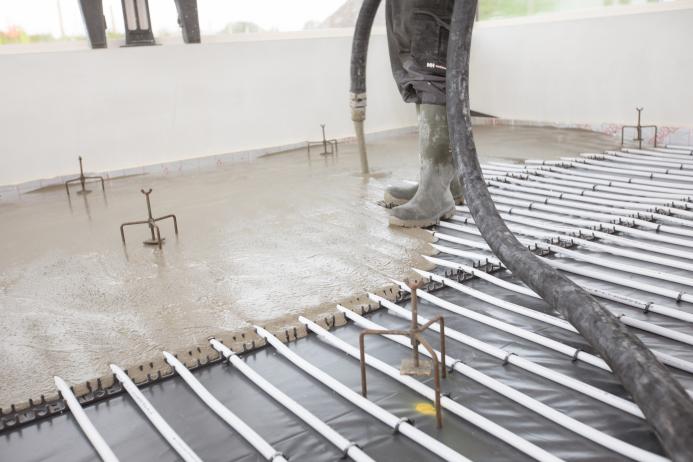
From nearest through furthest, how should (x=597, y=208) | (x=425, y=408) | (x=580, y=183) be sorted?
1. (x=425, y=408)
2. (x=597, y=208)
3. (x=580, y=183)

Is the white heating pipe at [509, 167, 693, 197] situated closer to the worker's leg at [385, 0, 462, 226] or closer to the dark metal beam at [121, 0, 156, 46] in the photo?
the worker's leg at [385, 0, 462, 226]

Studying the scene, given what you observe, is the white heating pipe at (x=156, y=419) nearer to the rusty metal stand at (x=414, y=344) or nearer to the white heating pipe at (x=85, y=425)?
the white heating pipe at (x=85, y=425)

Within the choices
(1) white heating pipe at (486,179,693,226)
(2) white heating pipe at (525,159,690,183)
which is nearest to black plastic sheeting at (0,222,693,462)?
(1) white heating pipe at (486,179,693,226)

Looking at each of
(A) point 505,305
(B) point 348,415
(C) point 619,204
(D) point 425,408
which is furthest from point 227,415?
(C) point 619,204

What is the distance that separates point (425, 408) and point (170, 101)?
5.75 meters

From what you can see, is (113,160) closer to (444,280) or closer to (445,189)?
(445,189)

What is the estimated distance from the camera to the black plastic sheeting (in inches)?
65.7

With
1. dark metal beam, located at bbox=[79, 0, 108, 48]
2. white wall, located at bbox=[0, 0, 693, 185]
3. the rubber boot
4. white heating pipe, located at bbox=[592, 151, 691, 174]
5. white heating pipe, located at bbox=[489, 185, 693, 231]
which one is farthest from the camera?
white wall, located at bbox=[0, 0, 693, 185]

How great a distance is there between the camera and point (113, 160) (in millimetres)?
6578

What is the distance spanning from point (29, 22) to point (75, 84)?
692mm

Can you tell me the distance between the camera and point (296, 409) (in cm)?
185

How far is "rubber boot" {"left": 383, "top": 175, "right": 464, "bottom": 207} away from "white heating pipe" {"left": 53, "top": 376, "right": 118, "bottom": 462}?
2.67 metres

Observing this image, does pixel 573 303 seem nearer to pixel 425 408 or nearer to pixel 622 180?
pixel 425 408

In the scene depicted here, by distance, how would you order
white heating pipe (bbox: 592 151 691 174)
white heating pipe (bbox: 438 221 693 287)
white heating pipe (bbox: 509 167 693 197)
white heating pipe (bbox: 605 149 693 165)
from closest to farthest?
white heating pipe (bbox: 438 221 693 287) < white heating pipe (bbox: 509 167 693 197) < white heating pipe (bbox: 592 151 691 174) < white heating pipe (bbox: 605 149 693 165)
